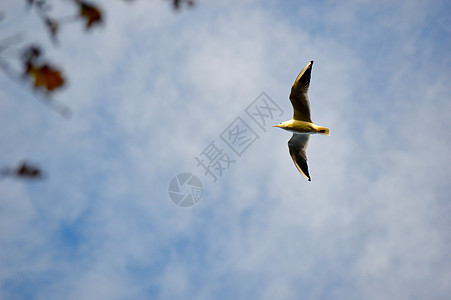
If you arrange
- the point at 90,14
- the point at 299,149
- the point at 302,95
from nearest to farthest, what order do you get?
the point at 90,14 → the point at 302,95 → the point at 299,149

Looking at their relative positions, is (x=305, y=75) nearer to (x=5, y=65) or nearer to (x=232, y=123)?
(x=232, y=123)

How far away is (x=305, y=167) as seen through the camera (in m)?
19.2

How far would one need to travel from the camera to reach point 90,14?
9.48ft

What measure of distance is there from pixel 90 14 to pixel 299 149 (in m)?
17.3

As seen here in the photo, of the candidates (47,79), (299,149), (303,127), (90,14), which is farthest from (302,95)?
(47,79)

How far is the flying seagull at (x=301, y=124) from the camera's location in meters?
17.3

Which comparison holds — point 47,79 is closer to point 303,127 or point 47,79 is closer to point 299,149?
point 303,127

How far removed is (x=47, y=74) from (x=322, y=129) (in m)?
16.3

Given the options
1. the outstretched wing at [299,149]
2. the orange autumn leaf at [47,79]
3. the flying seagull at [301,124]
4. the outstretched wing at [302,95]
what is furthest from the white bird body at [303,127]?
the orange autumn leaf at [47,79]

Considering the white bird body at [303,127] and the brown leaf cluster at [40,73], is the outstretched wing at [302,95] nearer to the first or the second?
the white bird body at [303,127]

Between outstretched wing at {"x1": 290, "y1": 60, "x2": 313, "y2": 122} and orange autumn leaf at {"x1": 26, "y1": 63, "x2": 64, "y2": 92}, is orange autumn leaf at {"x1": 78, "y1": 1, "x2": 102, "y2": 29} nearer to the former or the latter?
orange autumn leaf at {"x1": 26, "y1": 63, "x2": 64, "y2": 92}

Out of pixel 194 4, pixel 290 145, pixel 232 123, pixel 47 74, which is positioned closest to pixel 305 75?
pixel 290 145

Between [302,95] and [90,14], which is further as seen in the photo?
[302,95]

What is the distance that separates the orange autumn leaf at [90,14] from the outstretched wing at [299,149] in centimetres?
1691
